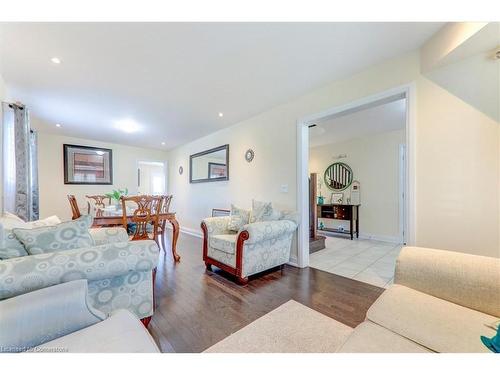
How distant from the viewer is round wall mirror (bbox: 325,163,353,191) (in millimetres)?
5020

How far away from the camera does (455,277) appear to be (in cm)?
111

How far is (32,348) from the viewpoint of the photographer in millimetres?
811

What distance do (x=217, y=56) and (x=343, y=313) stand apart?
8.69 ft

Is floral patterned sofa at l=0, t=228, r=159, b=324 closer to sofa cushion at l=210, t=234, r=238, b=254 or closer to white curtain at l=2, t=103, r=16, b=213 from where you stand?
sofa cushion at l=210, t=234, r=238, b=254

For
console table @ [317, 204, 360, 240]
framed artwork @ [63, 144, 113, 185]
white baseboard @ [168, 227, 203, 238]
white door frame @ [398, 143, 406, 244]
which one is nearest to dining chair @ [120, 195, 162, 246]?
white baseboard @ [168, 227, 203, 238]

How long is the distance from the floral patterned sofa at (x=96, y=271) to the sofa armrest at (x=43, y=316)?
0.72 feet

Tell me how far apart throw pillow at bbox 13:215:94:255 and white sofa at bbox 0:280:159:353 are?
511mm

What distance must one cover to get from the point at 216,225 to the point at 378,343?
7.65 ft

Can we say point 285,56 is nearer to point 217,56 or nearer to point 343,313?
point 217,56

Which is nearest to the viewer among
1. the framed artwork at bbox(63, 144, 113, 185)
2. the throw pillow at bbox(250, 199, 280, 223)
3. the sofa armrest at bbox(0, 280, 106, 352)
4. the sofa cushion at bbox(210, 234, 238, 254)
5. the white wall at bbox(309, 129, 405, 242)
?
the sofa armrest at bbox(0, 280, 106, 352)

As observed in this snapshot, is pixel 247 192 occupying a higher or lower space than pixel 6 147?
lower

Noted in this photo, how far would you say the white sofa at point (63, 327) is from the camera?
79 centimetres

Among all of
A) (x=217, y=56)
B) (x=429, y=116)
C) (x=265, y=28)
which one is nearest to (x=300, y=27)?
(x=265, y=28)

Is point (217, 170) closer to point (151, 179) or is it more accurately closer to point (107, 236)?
point (107, 236)
